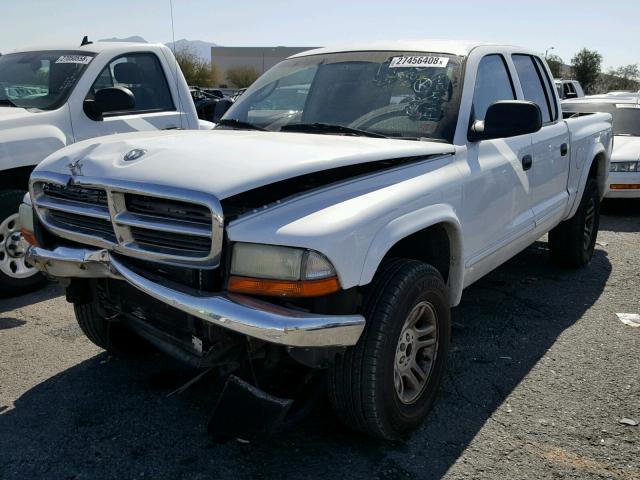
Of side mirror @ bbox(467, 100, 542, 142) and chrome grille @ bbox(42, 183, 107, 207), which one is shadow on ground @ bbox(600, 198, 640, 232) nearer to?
side mirror @ bbox(467, 100, 542, 142)

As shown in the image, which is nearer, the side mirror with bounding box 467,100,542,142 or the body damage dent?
the body damage dent

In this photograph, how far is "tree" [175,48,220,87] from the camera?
208 ft

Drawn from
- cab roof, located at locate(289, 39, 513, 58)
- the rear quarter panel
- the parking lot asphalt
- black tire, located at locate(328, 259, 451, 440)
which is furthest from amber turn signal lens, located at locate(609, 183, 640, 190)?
black tire, located at locate(328, 259, 451, 440)

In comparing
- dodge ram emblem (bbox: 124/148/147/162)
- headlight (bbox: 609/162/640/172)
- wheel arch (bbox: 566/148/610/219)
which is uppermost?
dodge ram emblem (bbox: 124/148/147/162)

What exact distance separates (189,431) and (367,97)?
2.08 meters

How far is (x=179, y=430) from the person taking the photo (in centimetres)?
319

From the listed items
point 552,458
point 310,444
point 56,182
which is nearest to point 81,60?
point 56,182

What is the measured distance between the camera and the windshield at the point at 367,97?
3.59 m

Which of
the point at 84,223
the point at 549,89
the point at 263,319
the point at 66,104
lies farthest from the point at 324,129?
the point at 66,104

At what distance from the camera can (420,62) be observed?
3.78 metres

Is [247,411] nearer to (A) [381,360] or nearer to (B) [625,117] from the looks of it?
(A) [381,360]

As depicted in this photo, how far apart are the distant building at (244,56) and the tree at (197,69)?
9642 mm

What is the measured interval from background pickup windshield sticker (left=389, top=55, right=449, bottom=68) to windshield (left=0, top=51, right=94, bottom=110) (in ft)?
9.98

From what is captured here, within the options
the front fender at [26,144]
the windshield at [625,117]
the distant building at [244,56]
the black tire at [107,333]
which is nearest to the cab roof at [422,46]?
the black tire at [107,333]
